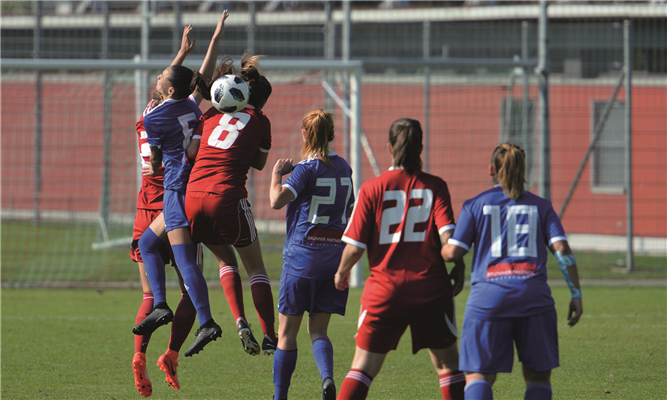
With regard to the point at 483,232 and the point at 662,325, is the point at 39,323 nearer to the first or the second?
the point at 483,232

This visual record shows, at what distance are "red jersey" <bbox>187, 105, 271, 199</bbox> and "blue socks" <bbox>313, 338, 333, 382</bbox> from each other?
1.17 meters

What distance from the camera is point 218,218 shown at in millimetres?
4852

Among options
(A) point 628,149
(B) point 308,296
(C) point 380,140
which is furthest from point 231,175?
(C) point 380,140

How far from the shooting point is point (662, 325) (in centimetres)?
812

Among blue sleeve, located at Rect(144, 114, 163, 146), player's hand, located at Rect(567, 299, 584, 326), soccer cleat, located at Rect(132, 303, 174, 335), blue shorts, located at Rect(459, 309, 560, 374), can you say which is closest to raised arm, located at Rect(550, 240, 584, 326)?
player's hand, located at Rect(567, 299, 584, 326)

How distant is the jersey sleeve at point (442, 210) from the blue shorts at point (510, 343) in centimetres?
53

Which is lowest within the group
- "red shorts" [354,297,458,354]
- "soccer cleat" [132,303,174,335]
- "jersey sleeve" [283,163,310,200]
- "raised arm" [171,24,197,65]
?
"soccer cleat" [132,303,174,335]

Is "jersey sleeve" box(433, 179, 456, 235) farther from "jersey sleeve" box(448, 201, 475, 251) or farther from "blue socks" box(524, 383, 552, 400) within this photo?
"blue socks" box(524, 383, 552, 400)

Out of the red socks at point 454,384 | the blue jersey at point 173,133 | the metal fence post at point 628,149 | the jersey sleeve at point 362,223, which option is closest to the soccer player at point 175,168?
the blue jersey at point 173,133

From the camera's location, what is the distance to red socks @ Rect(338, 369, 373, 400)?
396 centimetres

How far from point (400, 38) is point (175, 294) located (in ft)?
39.4

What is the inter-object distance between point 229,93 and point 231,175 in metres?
0.56

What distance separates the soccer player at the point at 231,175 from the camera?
482cm

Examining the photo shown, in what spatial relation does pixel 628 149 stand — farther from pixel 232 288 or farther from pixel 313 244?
pixel 232 288
